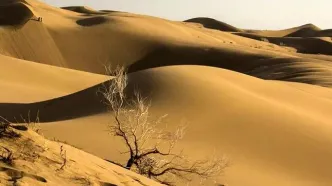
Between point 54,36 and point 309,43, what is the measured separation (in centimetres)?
3244

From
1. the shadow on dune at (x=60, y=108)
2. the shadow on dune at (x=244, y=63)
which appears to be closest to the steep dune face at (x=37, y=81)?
the shadow on dune at (x=60, y=108)

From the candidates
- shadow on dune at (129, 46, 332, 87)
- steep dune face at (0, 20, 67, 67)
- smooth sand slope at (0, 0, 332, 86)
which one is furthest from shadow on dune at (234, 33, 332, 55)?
steep dune face at (0, 20, 67, 67)

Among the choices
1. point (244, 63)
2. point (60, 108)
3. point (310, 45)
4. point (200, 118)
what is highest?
point (310, 45)

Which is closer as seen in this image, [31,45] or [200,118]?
[200,118]

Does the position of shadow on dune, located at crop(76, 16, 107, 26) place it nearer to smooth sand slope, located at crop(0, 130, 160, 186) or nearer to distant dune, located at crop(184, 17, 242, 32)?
smooth sand slope, located at crop(0, 130, 160, 186)

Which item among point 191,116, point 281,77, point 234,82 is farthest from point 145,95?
point 281,77

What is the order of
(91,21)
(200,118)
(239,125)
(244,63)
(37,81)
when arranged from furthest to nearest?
(91,21) < (244,63) < (37,81) < (200,118) < (239,125)

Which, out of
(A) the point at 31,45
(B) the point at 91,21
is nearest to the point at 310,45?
(B) the point at 91,21

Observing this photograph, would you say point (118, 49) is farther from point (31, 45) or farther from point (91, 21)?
point (31, 45)

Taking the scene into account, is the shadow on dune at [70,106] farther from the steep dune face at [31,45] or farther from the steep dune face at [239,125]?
the steep dune face at [31,45]

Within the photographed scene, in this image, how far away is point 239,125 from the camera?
1134cm

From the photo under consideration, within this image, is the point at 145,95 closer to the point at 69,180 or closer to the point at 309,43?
the point at 69,180

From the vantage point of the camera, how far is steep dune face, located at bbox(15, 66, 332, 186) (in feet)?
30.6

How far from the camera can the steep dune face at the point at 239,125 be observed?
30.6ft
